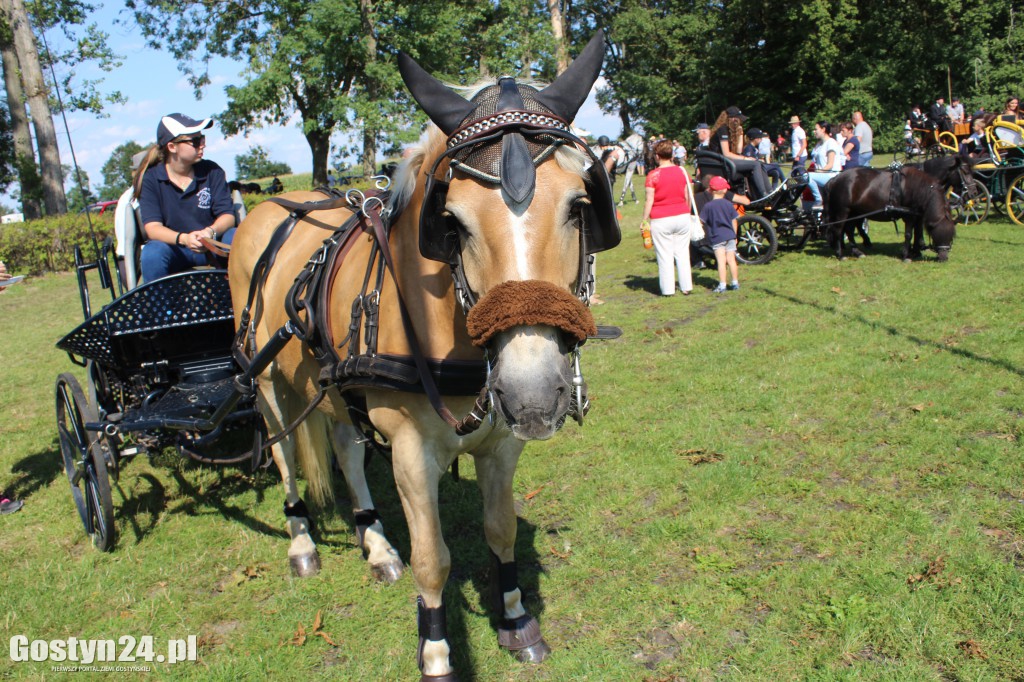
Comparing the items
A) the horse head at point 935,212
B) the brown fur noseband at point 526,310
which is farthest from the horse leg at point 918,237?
the brown fur noseband at point 526,310

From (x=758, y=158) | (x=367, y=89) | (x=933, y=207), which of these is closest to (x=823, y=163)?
(x=758, y=158)

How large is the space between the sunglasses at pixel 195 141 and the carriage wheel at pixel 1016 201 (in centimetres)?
1323

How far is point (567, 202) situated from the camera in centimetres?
215

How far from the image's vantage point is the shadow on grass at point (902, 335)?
6.11m

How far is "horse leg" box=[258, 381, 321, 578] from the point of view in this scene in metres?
4.20

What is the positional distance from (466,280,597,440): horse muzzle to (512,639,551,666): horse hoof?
64.3 inches

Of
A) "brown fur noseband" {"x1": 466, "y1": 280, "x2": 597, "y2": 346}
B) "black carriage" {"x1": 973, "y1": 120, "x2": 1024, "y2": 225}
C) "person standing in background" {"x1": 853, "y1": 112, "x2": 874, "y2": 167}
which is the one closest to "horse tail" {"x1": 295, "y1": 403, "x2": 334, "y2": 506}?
"brown fur noseband" {"x1": 466, "y1": 280, "x2": 597, "y2": 346}

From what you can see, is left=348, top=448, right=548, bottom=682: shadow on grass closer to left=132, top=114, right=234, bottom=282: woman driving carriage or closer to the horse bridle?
the horse bridle

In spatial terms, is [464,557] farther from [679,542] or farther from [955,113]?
[955,113]

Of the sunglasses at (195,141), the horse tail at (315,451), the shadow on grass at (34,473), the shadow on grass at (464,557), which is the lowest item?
the shadow on grass at (464,557)

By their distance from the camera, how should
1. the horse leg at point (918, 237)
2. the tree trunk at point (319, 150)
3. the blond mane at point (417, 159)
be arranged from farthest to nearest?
the tree trunk at point (319, 150)
the horse leg at point (918, 237)
the blond mane at point (417, 159)

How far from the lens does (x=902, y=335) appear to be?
23.9 feet

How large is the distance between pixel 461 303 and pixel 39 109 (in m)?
22.3

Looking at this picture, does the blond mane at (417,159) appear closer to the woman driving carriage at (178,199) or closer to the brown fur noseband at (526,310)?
the brown fur noseband at (526,310)
